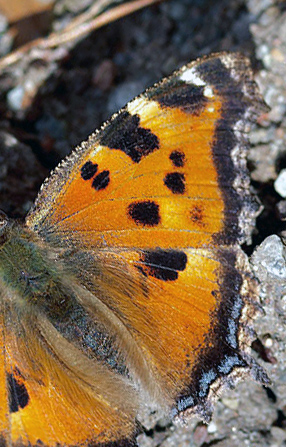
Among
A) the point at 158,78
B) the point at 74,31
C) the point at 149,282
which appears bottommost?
the point at 149,282

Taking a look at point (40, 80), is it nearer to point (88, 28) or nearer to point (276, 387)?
point (88, 28)

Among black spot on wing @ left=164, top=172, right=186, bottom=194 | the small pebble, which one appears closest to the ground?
the small pebble

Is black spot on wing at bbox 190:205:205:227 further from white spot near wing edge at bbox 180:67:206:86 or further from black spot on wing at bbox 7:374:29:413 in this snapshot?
black spot on wing at bbox 7:374:29:413

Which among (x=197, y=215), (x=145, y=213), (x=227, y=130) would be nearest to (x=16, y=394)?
(x=145, y=213)

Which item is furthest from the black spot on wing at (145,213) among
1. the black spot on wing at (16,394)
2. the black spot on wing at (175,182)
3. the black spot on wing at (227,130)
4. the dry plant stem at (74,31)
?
the dry plant stem at (74,31)

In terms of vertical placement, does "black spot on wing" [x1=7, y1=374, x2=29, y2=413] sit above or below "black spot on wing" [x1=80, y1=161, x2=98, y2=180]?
below

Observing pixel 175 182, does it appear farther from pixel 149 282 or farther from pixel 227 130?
pixel 149 282

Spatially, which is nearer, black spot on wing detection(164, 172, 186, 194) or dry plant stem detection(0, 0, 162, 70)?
black spot on wing detection(164, 172, 186, 194)
